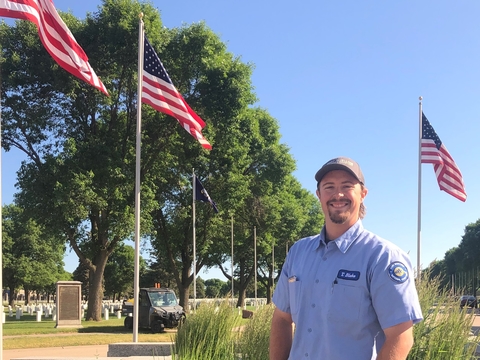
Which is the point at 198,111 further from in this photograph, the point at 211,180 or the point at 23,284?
the point at 23,284

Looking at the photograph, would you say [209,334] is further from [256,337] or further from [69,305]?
[69,305]

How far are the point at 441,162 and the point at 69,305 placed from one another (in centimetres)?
1706

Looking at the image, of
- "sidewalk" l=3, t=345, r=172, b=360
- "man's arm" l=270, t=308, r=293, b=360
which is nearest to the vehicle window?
"sidewalk" l=3, t=345, r=172, b=360

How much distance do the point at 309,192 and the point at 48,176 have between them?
42600 mm

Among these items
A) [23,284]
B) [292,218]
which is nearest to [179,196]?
[292,218]

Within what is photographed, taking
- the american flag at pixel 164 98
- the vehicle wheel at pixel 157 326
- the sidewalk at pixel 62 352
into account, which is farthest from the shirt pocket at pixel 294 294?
the vehicle wheel at pixel 157 326

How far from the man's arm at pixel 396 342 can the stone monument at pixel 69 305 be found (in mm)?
24040

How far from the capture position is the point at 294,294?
116 inches

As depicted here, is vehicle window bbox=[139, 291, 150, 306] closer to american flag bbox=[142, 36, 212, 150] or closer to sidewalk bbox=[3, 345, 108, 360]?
sidewalk bbox=[3, 345, 108, 360]

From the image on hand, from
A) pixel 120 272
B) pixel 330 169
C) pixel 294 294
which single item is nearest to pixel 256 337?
pixel 294 294

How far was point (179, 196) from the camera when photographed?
116ft

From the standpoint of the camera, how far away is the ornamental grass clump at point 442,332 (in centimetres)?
598

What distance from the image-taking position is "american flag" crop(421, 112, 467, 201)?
17.0 meters

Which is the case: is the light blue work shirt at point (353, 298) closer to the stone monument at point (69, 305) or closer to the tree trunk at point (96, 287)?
the stone monument at point (69, 305)
